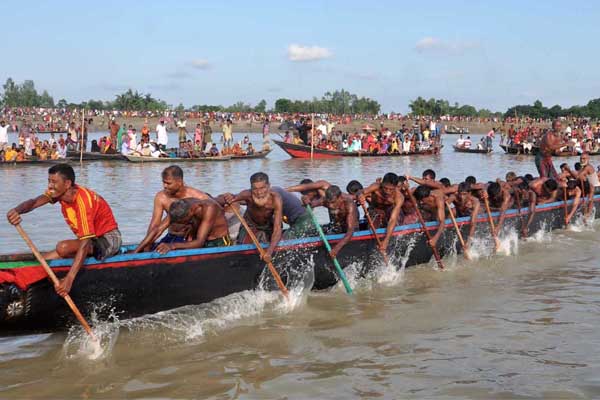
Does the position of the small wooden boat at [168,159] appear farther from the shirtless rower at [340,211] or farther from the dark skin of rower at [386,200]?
the shirtless rower at [340,211]

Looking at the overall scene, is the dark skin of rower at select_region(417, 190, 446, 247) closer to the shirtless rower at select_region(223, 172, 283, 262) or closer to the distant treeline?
the shirtless rower at select_region(223, 172, 283, 262)

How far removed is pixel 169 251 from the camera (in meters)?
6.21

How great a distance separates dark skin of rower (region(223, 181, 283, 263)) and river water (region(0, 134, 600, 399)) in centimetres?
65

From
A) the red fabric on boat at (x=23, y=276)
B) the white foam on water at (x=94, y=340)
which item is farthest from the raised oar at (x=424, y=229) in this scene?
the red fabric on boat at (x=23, y=276)

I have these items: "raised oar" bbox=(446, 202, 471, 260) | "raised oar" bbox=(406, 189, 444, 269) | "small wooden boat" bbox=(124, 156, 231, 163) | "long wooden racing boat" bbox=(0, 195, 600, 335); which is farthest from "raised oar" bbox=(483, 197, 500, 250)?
"small wooden boat" bbox=(124, 156, 231, 163)

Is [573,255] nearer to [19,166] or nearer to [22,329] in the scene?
[22,329]

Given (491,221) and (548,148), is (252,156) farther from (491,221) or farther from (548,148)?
(491,221)

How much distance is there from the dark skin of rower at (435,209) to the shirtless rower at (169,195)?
3513 millimetres

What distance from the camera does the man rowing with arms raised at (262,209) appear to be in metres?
7.07

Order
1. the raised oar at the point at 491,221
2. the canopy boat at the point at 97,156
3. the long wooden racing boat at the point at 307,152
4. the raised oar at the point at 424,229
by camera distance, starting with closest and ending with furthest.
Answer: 1. the raised oar at the point at 424,229
2. the raised oar at the point at 491,221
3. the canopy boat at the point at 97,156
4. the long wooden racing boat at the point at 307,152

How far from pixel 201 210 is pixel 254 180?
0.76m

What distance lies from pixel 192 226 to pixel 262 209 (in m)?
0.90

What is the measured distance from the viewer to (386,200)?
8852 millimetres

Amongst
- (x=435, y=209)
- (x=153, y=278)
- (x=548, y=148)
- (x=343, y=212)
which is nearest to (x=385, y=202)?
(x=343, y=212)
